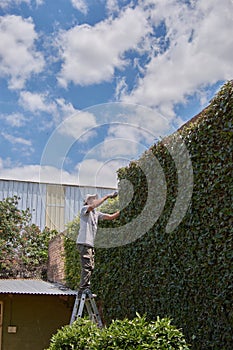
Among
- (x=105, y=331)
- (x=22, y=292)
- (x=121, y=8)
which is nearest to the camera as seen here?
(x=105, y=331)

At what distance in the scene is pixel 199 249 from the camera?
515cm

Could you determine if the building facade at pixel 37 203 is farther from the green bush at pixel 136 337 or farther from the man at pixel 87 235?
the green bush at pixel 136 337

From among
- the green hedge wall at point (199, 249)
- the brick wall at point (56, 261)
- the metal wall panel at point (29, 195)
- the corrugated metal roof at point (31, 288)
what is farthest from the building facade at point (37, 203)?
the green hedge wall at point (199, 249)

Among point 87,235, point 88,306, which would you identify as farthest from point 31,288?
point 87,235

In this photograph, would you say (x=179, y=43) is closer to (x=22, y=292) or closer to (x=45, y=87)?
(x=45, y=87)

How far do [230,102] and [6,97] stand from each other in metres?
5.22

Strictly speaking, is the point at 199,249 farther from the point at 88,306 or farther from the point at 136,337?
the point at 88,306

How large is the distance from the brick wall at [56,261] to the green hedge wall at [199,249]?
5.52 m

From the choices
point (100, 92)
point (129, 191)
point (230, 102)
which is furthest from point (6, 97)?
point (230, 102)

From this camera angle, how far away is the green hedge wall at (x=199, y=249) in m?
4.73

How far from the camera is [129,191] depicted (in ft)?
24.2

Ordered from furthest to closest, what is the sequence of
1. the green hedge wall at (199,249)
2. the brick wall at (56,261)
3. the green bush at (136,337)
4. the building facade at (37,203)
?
the building facade at (37,203) → the brick wall at (56,261) → the green hedge wall at (199,249) → the green bush at (136,337)

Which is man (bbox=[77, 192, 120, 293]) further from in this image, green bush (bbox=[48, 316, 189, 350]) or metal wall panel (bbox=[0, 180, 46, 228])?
metal wall panel (bbox=[0, 180, 46, 228])

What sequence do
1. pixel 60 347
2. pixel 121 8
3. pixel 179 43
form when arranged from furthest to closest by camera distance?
pixel 121 8
pixel 179 43
pixel 60 347
